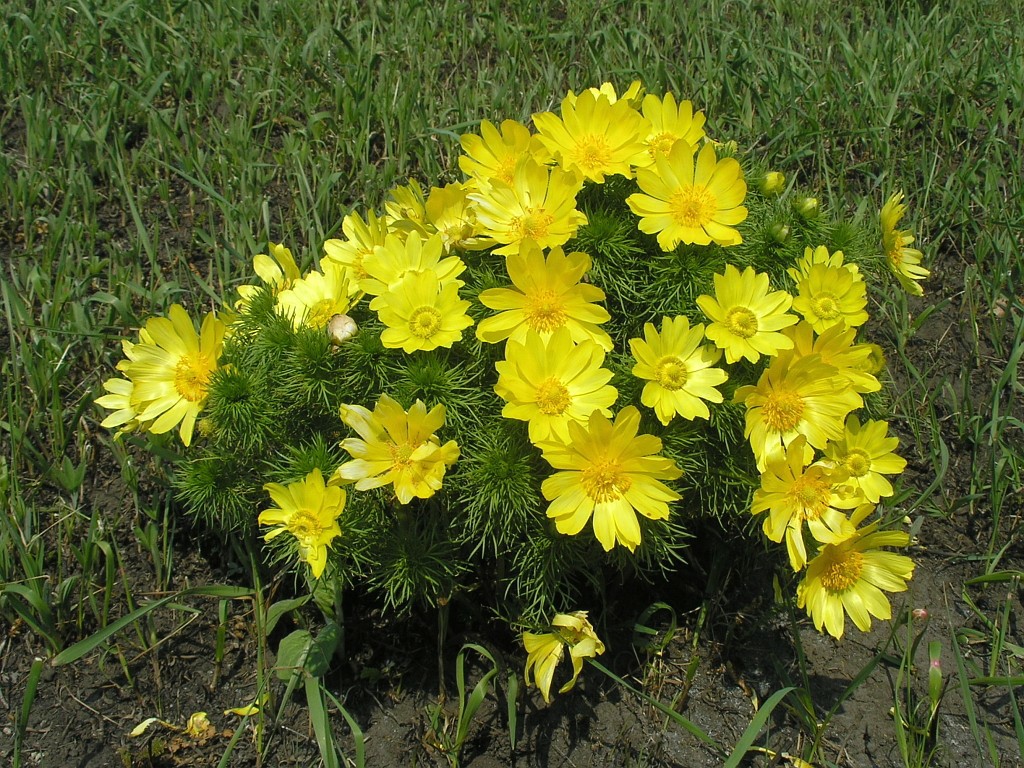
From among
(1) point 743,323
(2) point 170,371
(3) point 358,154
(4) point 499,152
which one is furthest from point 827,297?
(3) point 358,154

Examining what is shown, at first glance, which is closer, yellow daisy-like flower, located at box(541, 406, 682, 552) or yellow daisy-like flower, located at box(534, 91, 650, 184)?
yellow daisy-like flower, located at box(541, 406, 682, 552)

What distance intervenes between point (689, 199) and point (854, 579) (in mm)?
835

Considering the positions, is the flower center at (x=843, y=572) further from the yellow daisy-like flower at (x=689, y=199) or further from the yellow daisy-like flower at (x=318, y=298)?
the yellow daisy-like flower at (x=318, y=298)

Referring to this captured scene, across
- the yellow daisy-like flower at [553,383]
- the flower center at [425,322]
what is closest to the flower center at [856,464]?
the yellow daisy-like flower at [553,383]

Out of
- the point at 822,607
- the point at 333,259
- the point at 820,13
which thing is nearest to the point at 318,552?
the point at 333,259

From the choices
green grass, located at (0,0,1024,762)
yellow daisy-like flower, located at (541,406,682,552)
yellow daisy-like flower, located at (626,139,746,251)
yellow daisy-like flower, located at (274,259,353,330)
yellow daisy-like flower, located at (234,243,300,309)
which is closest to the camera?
yellow daisy-like flower, located at (541,406,682,552)

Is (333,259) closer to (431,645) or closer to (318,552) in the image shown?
(318,552)

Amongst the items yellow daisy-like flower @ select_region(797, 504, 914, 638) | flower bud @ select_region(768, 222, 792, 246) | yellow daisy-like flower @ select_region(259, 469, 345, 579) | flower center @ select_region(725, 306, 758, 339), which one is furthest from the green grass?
flower center @ select_region(725, 306, 758, 339)

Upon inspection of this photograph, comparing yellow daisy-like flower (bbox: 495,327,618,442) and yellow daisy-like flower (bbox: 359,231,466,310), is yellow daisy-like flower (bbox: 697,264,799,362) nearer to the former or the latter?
yellow daisy-like flower (bbox: 495,327,618,442)

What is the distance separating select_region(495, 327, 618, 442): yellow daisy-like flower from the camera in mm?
1634

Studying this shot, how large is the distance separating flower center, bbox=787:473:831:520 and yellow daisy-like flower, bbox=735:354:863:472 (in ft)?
0.13

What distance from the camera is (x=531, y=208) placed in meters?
1.82

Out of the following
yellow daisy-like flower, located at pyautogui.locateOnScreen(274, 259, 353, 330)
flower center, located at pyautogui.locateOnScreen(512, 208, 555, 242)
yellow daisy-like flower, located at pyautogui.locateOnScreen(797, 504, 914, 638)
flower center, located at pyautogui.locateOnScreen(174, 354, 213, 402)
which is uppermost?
flower center, located at pyautogui.locateOnScreen(512, 208, 555, 242)

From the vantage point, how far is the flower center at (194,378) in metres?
1.87
